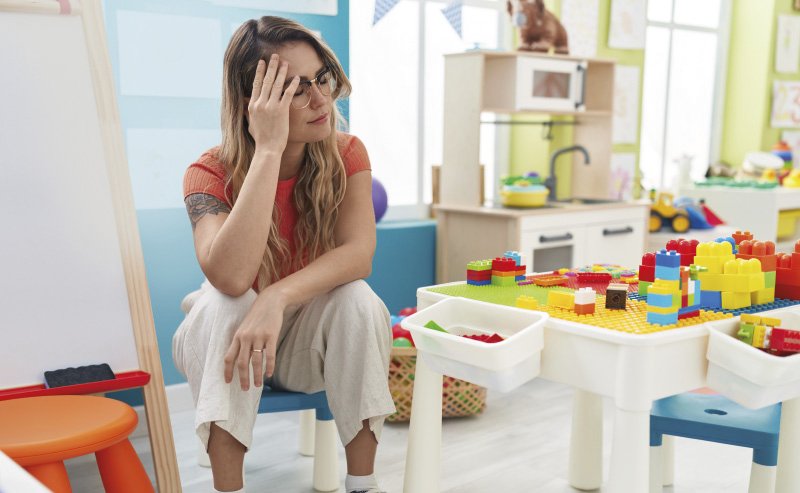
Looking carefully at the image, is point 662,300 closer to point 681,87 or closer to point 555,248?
point 555,248

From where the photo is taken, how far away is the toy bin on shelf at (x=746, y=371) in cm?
119

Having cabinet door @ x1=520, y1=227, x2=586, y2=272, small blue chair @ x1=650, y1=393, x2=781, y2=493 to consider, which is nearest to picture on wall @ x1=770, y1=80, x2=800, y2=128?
cabinet door @ x1=520, y1=227, x2=586, y2=272

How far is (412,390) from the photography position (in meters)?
2.39

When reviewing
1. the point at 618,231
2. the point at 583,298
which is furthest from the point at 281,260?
the point at 618,231

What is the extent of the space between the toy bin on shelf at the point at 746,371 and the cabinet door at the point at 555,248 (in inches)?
70.5

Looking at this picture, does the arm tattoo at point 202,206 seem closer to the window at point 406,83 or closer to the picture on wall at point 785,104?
the window at point 406,83

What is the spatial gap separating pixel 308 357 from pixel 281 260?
24 centimetres

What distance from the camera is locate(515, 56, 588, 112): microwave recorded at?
3182 millimetres

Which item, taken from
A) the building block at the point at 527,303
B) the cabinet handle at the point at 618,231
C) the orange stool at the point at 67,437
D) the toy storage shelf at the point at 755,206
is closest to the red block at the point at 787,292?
the building block at the point at 527,303

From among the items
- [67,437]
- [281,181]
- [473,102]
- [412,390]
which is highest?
[473,102]

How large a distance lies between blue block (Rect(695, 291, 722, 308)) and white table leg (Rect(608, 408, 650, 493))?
283mm

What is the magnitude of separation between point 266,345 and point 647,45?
367 cm

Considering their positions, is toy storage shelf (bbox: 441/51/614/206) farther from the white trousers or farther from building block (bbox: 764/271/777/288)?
building block (bbox: 764/271/777/288)

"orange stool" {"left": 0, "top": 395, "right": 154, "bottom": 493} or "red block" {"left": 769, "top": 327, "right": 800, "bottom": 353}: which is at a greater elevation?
"red block" {"left": 769, "top": 327, "right": 800, "bottom": 353}
